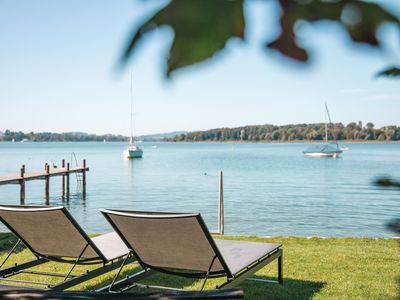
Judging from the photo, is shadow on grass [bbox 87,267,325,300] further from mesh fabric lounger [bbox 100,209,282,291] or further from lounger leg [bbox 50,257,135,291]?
mesh fabric lounger [bbox 100,209,282,291]

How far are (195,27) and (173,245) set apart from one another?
3.60 m

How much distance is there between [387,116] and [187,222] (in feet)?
9.87

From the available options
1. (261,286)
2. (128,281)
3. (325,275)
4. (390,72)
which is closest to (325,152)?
(325,275)

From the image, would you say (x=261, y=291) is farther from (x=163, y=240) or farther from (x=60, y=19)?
(x=60, y=19)

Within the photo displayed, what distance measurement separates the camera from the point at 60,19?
0.47m

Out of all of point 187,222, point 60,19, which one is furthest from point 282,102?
point 187,222

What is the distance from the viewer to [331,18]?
31 cm

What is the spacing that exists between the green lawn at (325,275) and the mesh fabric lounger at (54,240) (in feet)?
2.32

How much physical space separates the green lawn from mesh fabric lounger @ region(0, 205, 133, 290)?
71 centimetres

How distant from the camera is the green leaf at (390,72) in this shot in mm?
424

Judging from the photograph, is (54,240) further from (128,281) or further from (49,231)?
(128,281)

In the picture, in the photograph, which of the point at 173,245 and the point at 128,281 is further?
the point at 128,281

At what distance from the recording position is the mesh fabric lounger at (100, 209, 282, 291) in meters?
3.65

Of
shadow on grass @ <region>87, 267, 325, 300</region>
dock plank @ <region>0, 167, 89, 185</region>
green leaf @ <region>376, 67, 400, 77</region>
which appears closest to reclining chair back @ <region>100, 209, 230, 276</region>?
shadow on grass @ <region>87, 267, 325, 300</region>
